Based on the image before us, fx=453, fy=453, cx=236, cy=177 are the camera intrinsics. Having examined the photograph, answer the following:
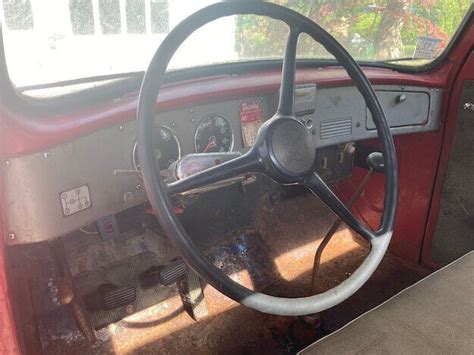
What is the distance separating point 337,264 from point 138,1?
1670 mm

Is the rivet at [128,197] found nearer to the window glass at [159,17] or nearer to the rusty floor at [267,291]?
the window glass at [159,17]

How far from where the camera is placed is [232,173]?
1067 mm

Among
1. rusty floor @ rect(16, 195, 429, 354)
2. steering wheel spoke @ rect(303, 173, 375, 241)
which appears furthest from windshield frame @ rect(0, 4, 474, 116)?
rusty floor @ rect(16, 195, 429, 354)

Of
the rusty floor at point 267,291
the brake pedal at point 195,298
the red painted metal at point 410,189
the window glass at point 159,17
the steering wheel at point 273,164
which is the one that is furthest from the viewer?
the red painted metal at point 410,189

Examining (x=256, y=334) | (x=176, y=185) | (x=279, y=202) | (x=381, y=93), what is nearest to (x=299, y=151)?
(x=176, y=185)

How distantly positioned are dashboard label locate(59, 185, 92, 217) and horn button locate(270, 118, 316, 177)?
0.47m

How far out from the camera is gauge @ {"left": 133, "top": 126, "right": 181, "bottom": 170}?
1.27 m

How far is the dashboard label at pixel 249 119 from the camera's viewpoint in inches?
57.4

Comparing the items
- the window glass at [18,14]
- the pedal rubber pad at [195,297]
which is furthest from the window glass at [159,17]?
the pedal rubber pad at [195,297]

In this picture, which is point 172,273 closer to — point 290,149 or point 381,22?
point 290,149

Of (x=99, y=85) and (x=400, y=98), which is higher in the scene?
(x=99, y=85)

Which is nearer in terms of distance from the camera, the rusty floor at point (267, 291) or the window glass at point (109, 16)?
the window glass at point (109, 16)

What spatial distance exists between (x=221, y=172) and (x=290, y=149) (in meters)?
0.19

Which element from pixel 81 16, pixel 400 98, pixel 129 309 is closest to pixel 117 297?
pixel 129 309
